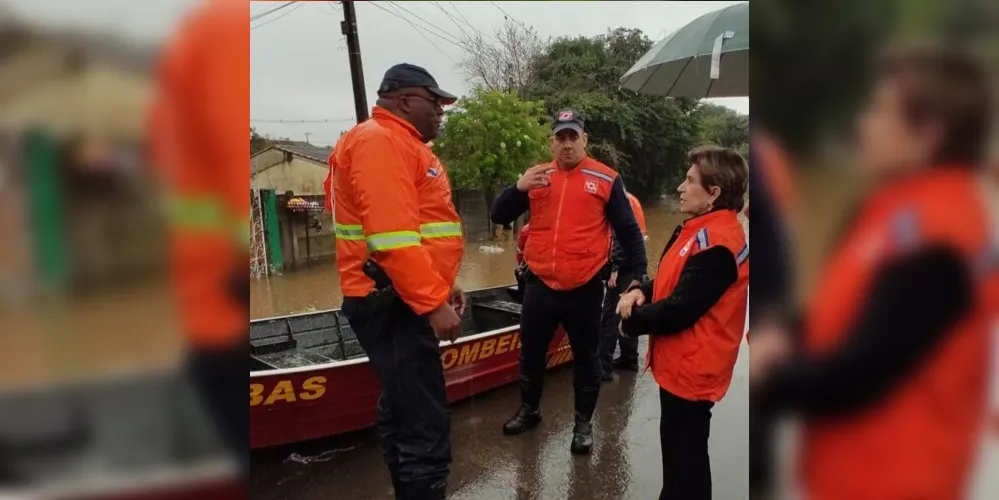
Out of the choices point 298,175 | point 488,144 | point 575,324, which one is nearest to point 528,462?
point 575,324

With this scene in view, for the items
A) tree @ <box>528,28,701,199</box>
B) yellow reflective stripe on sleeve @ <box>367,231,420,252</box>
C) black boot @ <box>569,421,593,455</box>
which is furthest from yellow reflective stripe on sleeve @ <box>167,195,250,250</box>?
black boot @ <box>569,421,593,455</box>

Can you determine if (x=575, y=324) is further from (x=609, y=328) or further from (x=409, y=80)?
(x=409, y=80)

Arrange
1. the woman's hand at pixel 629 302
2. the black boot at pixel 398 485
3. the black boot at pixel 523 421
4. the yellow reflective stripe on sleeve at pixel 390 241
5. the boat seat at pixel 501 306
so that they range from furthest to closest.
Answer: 1. the boat seat at pixel 501 306
2. the black boot at pixel 523 421
3. the black boot at pixel 398 485
4. the woman's hand at pixel 629 302
5. the yellow reflective stripe on sleeve at pixel 390 241

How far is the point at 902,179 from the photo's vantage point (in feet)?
2.24

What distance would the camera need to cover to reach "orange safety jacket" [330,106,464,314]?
1972mm

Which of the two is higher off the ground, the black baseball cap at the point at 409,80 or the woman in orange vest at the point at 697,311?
the black baseball cap at the point at 409,80

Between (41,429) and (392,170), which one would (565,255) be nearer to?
(392,170)

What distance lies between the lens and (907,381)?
735mm

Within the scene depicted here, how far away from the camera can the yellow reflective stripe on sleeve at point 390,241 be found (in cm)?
196

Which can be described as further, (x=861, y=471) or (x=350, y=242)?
(x=350, y=242)

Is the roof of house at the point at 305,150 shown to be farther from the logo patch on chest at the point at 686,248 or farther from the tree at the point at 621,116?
the logo patch on chest at the point at 686,248

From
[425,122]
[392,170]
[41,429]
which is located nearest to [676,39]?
[425,122]

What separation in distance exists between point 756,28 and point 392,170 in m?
1.39

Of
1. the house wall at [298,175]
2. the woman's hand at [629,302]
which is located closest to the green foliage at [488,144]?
the woman's hand at [629,302]
